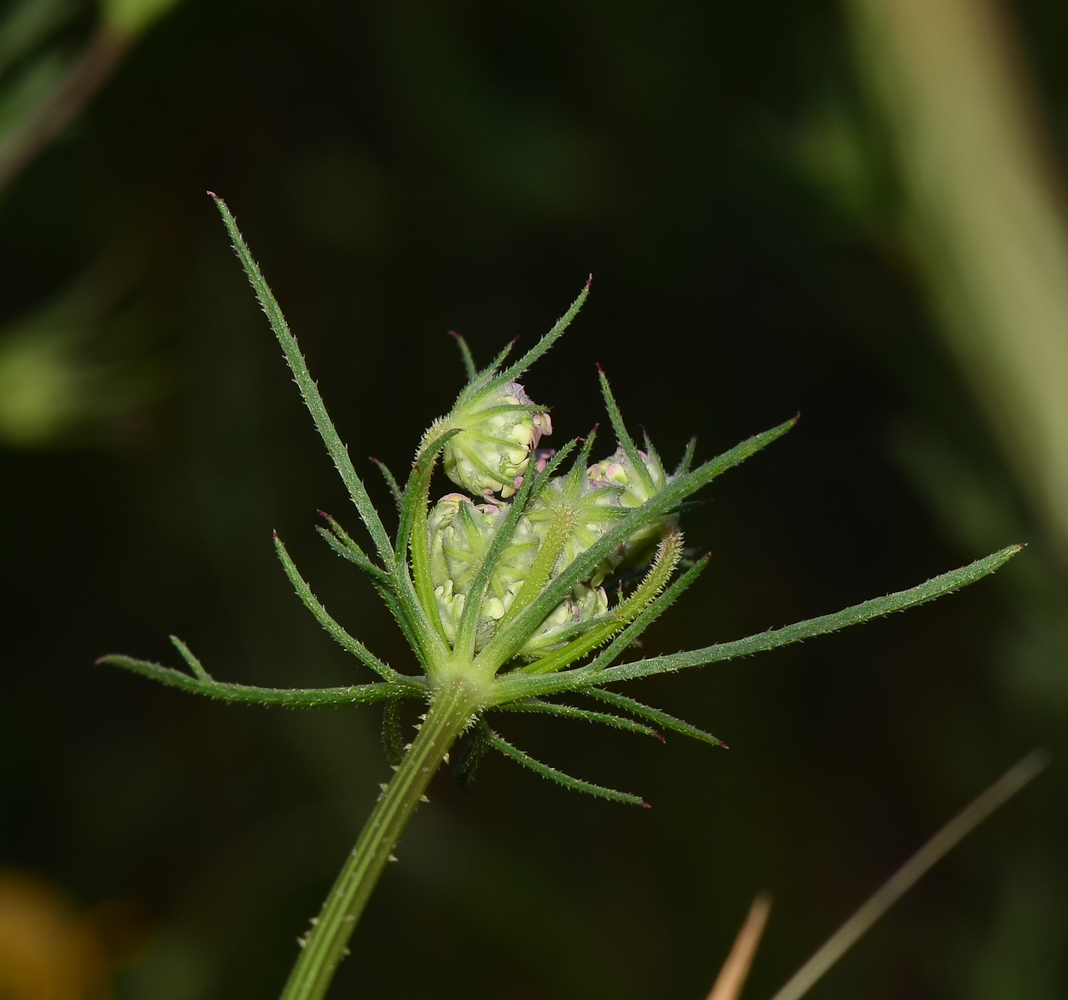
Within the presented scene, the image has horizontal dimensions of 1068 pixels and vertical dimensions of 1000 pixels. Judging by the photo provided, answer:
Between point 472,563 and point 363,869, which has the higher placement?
point 472,563

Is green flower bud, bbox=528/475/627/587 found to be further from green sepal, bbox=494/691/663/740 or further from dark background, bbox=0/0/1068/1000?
dark background, bbox=0/0/1068/1000

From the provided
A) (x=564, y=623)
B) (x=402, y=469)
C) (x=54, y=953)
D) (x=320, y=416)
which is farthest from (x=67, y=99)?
(x=402, y=469)

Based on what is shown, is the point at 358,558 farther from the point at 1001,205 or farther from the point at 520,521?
the point at 1001,205

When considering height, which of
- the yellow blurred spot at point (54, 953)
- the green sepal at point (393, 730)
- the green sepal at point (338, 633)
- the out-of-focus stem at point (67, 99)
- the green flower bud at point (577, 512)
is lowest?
the yellow blurred spot at point (54, 953)

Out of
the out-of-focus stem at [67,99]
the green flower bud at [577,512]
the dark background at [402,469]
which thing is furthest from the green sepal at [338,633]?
the dark background at [402,469]

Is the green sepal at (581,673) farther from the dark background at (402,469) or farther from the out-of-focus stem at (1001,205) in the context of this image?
the dark background at (402,469)

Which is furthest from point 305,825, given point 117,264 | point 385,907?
point 117,264

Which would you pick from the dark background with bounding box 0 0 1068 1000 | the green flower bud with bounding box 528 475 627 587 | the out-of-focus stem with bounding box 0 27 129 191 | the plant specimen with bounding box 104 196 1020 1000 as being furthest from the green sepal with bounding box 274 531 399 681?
the dark background with bounding box 0 0 1068 1000
